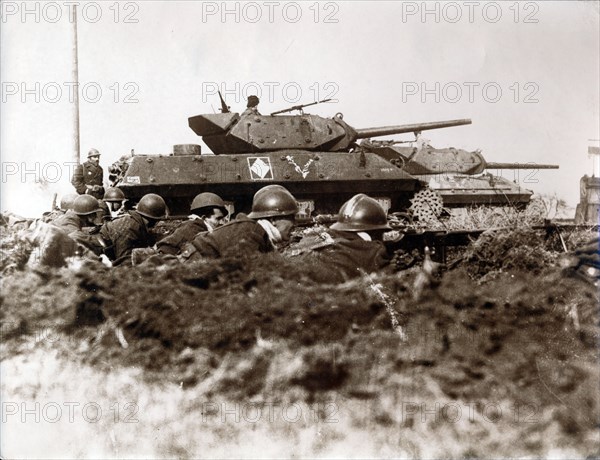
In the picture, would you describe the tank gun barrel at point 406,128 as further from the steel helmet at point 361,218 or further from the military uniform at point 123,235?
the steel helmet at point 361,218

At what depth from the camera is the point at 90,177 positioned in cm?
1342

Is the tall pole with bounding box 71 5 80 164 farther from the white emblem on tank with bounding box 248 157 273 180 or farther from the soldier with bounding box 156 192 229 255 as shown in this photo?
the soldier with bounding box 156 192 229 255

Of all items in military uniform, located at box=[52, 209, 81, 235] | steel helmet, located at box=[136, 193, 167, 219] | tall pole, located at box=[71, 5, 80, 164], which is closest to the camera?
military uniform, located at box=[52, 209, 81, 235]

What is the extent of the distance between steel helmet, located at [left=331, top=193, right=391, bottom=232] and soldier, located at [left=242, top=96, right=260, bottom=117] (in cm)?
691

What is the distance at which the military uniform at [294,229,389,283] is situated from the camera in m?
4.71

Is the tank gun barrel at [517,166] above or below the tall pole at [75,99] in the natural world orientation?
below

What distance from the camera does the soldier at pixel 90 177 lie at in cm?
1321

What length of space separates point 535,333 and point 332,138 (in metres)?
8.51

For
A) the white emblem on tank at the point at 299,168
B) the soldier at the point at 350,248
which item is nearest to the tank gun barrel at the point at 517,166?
the white emblem on tank at the point at 299,168

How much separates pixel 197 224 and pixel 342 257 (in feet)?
9.39

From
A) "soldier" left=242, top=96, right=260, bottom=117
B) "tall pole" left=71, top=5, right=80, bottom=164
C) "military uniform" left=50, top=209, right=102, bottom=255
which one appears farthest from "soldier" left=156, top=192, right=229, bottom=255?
"tall pole" left=71, top=5, right=80, bottom=164

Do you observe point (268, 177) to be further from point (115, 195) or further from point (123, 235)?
point (123, 235)

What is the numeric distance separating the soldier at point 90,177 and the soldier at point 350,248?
8.71 meters

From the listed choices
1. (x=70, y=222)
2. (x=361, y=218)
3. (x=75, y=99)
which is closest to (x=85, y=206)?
(x=70, y=222)
